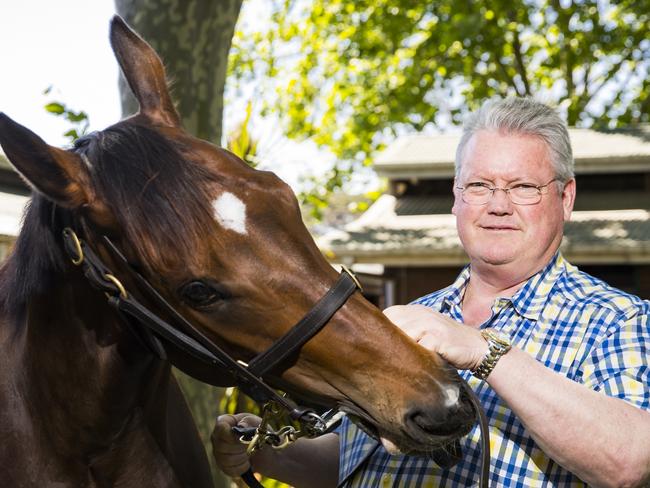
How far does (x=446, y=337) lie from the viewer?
1867mm

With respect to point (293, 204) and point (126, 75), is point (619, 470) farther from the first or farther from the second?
point (126, 75)

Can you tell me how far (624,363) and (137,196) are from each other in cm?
127

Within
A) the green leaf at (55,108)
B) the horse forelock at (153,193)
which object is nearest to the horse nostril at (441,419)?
the horse forelock at (153,193)

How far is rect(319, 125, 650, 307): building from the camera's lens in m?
12.0

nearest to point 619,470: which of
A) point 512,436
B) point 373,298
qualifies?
point 512,436

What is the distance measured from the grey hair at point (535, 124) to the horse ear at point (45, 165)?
3.99 ft

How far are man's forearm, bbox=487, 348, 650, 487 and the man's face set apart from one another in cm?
54

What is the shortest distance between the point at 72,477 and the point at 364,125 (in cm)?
1788

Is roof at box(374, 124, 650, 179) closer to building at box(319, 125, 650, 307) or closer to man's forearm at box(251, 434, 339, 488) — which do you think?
building at box(319, 125, 650, 307)

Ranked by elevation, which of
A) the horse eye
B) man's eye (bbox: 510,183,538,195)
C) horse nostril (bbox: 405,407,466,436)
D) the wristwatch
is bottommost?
horse nostril (bbox: 405,407,466,436)

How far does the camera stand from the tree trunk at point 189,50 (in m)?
4.20

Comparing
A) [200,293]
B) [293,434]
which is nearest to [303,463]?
[293,434]

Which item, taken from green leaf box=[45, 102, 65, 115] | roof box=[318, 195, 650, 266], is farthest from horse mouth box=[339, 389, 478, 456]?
roof box=[318, 195, 650, 266]

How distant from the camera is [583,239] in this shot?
11852 millimetres
